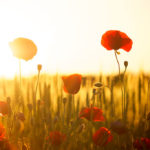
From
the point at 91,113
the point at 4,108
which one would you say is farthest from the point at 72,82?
the point at 4,108

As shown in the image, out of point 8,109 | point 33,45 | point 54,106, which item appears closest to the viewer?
point 8,109

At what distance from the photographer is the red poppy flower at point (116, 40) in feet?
4.06

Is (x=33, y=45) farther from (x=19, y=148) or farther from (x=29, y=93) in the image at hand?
(x=29, y=93)

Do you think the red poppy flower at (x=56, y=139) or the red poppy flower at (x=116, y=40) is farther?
the red poppy flower at (x=116, y=40)

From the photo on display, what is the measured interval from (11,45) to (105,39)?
1.38ft

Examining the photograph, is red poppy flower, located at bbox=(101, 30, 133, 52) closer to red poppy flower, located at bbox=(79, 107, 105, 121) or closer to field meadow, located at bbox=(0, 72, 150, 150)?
field meadow, located at bbox=(0, 72, 150, 150)

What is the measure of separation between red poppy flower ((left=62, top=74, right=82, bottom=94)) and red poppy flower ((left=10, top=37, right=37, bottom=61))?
0.63 feet

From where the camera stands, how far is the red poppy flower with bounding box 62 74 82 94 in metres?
1.08

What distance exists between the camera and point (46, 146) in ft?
3.74

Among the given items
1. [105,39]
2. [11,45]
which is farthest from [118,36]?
[11,45]

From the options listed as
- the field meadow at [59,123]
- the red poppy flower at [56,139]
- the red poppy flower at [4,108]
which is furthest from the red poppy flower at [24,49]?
the red poppy flower at [56,139]

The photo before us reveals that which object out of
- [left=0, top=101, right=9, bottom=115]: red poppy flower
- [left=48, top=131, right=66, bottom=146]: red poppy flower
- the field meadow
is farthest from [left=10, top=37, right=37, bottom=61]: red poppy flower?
[left=48, top=131, right=66, bottom=146]: red poppy flower

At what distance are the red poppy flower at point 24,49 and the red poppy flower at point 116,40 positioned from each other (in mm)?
312

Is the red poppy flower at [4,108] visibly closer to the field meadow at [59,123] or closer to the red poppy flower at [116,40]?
the field meadow at [59,123]
